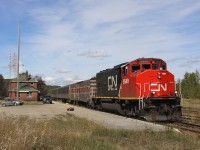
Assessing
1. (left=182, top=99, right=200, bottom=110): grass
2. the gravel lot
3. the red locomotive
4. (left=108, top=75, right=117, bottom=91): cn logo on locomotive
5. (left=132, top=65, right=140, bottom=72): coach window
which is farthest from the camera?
(left=182, top=99, right=200, bottom=110): grass

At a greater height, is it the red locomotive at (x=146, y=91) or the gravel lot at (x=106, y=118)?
the red locomotive at (x=146, y=91)

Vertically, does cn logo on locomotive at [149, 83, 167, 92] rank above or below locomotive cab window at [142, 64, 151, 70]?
below

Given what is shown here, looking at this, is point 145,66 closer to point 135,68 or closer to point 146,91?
point 135,68

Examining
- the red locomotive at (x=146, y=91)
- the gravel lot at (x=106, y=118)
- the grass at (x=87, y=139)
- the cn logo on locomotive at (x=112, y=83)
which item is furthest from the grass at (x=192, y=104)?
the grass at (x=87, y=139)

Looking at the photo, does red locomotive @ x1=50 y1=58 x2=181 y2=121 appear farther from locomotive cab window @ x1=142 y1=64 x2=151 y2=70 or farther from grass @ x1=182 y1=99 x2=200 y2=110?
grass @ x1=182 y1=99 x2=200 y2=110

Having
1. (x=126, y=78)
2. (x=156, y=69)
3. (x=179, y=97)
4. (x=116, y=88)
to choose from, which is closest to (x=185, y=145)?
(x=179, y=97)

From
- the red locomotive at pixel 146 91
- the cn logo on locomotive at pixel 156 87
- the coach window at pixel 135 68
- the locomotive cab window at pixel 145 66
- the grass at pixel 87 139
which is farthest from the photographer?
the coach window at pixel 135 68

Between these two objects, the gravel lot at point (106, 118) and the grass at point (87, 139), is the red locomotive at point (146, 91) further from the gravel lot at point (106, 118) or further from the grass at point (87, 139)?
the grass at point (87, 139)

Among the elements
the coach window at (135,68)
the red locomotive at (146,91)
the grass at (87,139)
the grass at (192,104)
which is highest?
the coach window at (135,68)

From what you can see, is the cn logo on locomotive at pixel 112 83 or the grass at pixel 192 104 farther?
the grass at pixel 192 104

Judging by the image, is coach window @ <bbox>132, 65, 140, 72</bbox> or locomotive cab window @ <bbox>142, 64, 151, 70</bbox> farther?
coach window @ <bbox>132, 65, 140, 72</bbox>

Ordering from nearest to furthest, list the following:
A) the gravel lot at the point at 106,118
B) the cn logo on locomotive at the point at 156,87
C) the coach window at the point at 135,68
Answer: the gravel lot at the point at 106,118, the cn logo on locomotive at the point at 156,87, the coach window at the point at 135,68

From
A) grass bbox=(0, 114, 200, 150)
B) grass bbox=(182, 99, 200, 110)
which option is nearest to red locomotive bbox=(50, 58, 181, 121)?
grass bbox=(0, 114, 200, 150)

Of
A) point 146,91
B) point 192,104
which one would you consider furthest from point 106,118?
point 192,104
